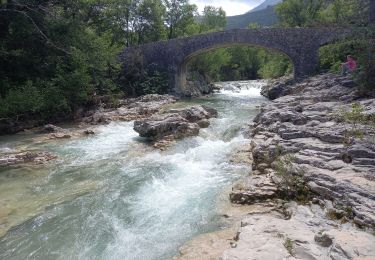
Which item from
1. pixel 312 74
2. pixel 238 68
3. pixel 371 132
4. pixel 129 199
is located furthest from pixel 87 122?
pixel 238 68

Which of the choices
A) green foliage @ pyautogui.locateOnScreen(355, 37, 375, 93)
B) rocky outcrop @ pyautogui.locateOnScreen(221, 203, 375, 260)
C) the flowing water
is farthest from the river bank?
green foliage @ pyautogui.locateOnScreen(355, 37, 375, 93)

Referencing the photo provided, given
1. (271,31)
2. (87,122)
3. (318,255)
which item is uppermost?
(271,31)

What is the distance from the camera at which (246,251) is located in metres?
4.87

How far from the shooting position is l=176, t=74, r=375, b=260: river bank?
15.9ft

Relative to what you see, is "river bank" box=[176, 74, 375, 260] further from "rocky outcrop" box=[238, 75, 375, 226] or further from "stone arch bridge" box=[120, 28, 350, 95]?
"stone arch bridge" box=[120, 28, 350, 95]

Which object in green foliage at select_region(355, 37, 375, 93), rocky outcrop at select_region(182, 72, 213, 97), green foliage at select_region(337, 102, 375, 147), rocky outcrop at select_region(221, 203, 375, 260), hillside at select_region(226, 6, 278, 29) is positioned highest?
hillside at select_region(226, 6, 278, 29)

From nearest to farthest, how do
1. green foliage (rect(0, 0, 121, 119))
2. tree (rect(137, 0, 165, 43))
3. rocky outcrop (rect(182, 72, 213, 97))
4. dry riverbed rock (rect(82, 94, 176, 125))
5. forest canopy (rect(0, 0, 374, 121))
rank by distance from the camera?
1. forest canopy (rect(0, 0, 374, 121))
2. green foliage (rect(0, 0, 121, 119))
3. dry riverbed rock (rect(82, 94, 176, 125))
4. rocky outcrop (rect(182, 72, 213, 97))
5. tree (rect(137, 0, 165, 43))

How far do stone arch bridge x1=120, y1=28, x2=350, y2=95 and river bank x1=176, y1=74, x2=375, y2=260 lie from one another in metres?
16.1

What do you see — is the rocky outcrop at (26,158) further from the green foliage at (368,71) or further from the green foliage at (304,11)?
the green foliage at (304,11)

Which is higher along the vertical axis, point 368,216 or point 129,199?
point 368,216

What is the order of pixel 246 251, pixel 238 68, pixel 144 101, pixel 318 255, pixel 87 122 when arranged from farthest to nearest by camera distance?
pixel 238 68 → pixel 144 101 → pixel 87 122 → pixel 246 251 → pixel 318 255

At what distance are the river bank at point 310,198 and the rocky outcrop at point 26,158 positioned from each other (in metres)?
6.44

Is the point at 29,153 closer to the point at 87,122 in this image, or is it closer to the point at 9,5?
the point at 87,122

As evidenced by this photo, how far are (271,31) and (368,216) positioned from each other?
22996 mm
